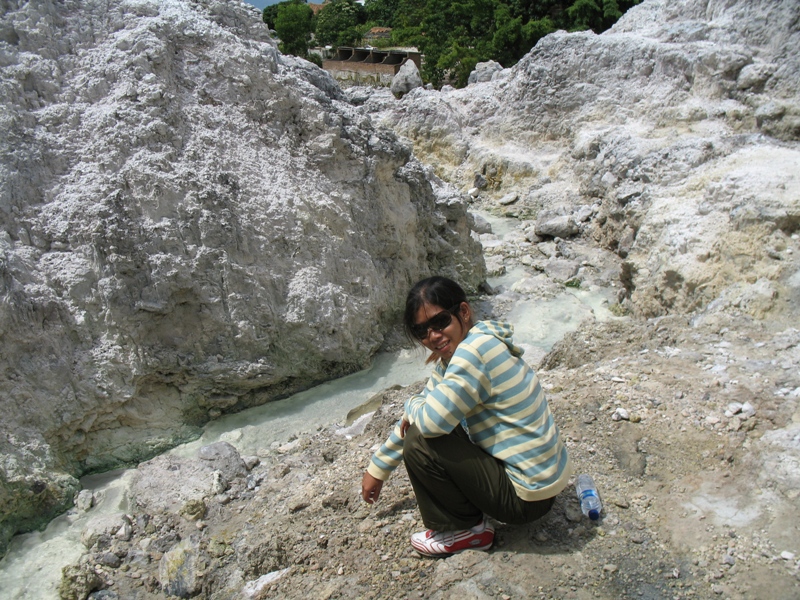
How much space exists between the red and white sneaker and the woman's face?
763mm

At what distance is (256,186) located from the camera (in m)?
5.33

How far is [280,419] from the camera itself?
203 inches

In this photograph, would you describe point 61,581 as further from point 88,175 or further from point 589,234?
point 589,234

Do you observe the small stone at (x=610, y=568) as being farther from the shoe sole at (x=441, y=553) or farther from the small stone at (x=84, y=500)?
the small stone at (x=84, y=500)

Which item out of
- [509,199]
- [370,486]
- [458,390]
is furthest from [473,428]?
[509,199]

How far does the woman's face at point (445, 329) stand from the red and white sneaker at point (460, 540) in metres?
0.76

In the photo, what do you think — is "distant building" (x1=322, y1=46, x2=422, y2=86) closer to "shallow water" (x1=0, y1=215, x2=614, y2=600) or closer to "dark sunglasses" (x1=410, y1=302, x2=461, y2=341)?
"shallow water" (x1=0, y1=215, x2=614, y2=600)

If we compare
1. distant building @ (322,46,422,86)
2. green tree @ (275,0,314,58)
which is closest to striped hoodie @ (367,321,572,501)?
distant building @ (322,46,422,86)

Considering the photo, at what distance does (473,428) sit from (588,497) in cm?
77

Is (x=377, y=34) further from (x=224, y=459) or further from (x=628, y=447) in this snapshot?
(x=628, y=447)

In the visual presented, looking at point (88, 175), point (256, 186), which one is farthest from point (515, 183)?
point (88, 175)

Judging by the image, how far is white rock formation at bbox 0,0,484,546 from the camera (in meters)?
4.36

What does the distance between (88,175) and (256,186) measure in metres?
1.28

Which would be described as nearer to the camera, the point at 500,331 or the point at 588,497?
the point at 500,331
